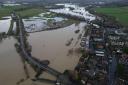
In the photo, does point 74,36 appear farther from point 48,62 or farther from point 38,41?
point 48,62

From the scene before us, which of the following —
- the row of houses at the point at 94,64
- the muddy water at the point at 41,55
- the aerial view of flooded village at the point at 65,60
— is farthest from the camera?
the muddy water at the point at 41,55

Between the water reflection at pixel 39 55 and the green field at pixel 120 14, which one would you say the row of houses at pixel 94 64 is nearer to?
the water reflection at pixel 39 55

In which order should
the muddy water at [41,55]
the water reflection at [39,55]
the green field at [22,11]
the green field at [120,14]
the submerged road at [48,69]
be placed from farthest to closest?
the green field at [22,11] → the green field at [120,14] → the muddy water at [41,55] → the water reflection at [39,55] → the submerged road at [48,69]

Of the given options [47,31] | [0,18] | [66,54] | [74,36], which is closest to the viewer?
[66,54]

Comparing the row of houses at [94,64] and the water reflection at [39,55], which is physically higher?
the row of houses at [94,64]

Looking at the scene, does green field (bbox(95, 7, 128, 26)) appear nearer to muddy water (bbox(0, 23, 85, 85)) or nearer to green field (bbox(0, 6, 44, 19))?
muddy water (bbox(0, 23, 85, 85))

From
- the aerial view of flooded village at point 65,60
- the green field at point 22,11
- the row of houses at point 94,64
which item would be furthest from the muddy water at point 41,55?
the green field at point 22,11

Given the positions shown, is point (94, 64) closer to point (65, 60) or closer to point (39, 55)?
point (65, 60)

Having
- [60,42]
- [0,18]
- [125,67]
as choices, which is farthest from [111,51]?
[0,18]

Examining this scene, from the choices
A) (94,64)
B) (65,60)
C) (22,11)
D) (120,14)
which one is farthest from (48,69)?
(22,11)
